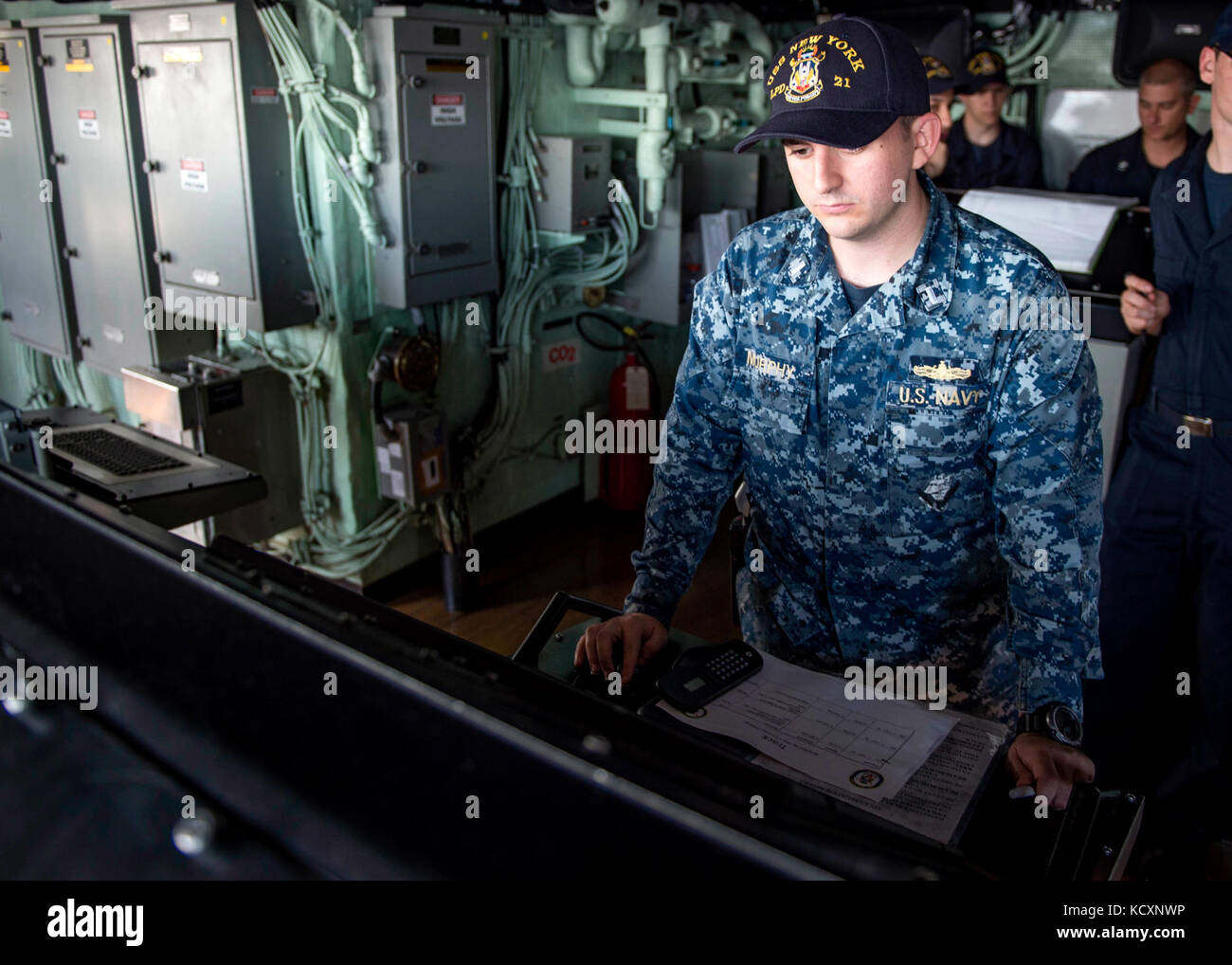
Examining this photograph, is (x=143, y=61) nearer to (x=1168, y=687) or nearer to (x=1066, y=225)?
(x=1066, y=225)

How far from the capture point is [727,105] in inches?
208

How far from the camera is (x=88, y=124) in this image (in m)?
3.65

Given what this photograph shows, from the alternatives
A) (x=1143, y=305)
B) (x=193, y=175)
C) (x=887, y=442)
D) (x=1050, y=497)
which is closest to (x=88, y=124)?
(x=193, y=175)

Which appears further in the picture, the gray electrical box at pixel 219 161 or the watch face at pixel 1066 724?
the gray electrical box at pixel 219 161

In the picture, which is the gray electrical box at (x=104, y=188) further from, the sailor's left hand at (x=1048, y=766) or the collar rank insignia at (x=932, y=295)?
the sailor's left hand at (x=1048, y=766)

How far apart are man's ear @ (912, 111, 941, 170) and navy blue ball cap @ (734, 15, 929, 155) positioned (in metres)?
0.02

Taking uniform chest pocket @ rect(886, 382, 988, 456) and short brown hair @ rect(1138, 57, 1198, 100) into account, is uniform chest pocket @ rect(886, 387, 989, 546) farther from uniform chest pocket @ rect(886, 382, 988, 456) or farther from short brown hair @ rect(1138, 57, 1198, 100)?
short brown hair @ rect(1138, 57, 1198, 100)

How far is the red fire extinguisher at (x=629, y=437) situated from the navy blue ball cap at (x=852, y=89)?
127 inches

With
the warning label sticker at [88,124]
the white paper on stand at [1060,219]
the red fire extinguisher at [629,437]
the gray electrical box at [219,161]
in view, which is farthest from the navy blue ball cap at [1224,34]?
the warning label sticker at [88,124]

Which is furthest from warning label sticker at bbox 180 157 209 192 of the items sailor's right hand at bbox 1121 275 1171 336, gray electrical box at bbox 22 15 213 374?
sailor's right hand at bbox 1121 275 1171 336

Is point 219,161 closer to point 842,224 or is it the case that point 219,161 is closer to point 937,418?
point 842,224

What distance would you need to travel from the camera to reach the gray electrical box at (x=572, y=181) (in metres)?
3.96

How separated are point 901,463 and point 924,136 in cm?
48

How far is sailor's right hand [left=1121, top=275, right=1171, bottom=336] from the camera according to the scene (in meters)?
2.46
